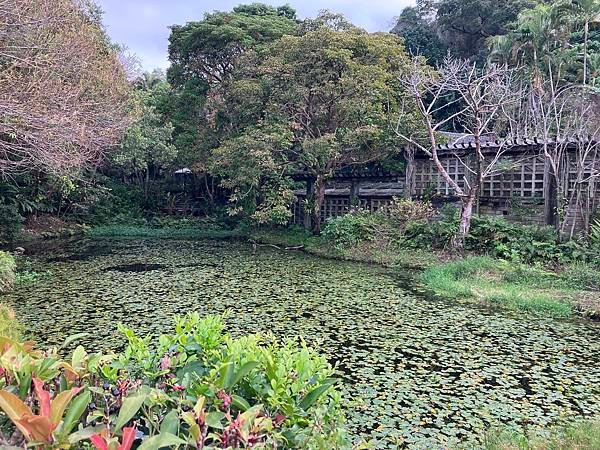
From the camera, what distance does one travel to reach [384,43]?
1423 centimetres

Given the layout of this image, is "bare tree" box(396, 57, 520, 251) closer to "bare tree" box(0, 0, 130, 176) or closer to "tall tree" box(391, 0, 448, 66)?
"bare tree" box(0, 0, 130, 176)

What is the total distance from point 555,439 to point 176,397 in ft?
9.01

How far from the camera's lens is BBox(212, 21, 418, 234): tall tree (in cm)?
1362

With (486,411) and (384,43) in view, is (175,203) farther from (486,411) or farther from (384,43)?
(486,411)

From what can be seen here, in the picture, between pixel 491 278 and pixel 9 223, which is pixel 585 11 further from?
pixel 9 223

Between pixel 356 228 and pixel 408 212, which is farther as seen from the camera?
pixel 356 228

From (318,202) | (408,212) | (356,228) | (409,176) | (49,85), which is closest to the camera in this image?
(49,85)

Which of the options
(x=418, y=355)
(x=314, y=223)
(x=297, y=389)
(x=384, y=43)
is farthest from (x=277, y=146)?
(x=297, y=389)

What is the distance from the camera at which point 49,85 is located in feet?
27.8

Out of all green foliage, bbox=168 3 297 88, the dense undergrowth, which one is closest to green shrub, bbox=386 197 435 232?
the dense undergrowth

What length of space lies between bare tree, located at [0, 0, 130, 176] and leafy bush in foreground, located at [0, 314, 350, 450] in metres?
5.01

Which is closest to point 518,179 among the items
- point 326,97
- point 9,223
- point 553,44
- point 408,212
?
point 408,212

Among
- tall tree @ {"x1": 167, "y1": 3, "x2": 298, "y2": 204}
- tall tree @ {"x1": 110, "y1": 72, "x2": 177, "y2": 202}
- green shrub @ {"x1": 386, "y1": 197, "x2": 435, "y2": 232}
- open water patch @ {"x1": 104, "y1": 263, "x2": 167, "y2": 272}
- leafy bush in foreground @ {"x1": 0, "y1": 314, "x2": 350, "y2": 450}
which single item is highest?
tall tree @ {"x1": 167, "y1": 3, "x2": 298, "y2": 204}

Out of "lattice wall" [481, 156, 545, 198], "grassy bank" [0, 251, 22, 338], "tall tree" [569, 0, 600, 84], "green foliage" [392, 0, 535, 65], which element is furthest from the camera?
"green foliage" [392, 0, 535, 65]
